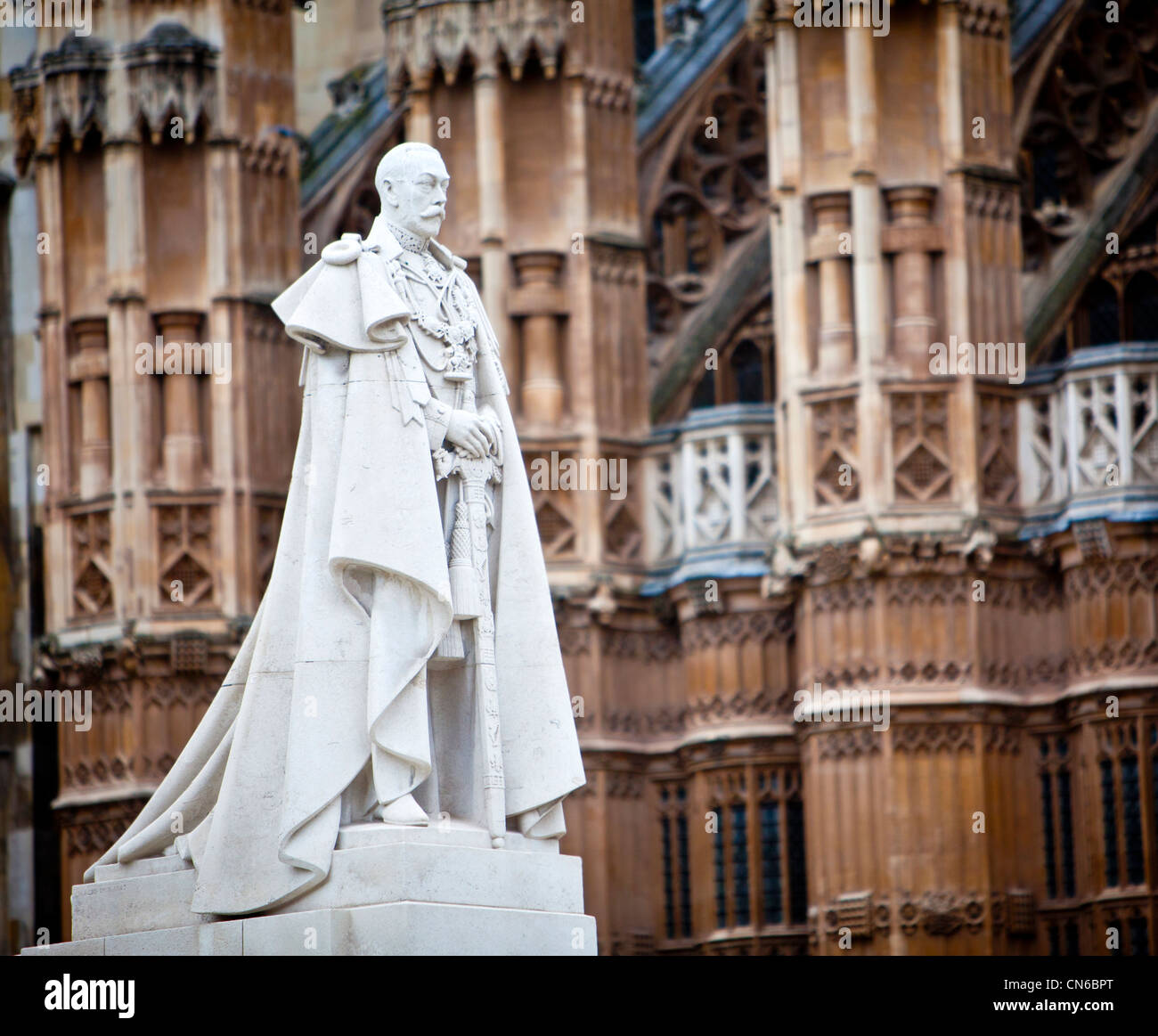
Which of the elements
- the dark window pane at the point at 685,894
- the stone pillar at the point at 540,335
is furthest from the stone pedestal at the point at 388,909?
the stone pillar at the point at 540,335

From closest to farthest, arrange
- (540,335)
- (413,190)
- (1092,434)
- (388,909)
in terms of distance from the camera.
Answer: (388,909) → (413,190) → (1092,434) → (540,335)

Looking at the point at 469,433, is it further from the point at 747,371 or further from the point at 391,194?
the point at 747,371

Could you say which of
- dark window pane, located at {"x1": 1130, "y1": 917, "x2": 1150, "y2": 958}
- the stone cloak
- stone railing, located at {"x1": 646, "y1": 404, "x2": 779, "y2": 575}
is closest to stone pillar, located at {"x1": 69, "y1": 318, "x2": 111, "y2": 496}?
stone railing, located at {"x1": 646, "y1": 404, "x2": 779, "y2": 575}


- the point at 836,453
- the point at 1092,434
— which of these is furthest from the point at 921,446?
the point at 1092,434

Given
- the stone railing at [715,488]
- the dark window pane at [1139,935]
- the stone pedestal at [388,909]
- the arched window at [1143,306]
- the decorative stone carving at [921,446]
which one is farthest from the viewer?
the arched window at [1143,306]

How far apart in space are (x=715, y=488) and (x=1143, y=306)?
372 centimetres

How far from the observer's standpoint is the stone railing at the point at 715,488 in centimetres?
2380

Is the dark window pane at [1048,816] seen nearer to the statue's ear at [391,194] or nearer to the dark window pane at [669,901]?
the dark window pane at [669,901]

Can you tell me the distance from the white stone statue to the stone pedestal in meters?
0.09

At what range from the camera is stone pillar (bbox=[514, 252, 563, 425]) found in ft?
80.0

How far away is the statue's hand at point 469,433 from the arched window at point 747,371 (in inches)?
578

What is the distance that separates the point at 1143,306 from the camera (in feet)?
80.3

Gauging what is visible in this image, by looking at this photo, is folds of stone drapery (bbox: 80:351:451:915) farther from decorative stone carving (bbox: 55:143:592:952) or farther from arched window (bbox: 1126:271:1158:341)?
arched window (bbox: 1126:271:1158:341)

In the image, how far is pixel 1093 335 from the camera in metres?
24.6
